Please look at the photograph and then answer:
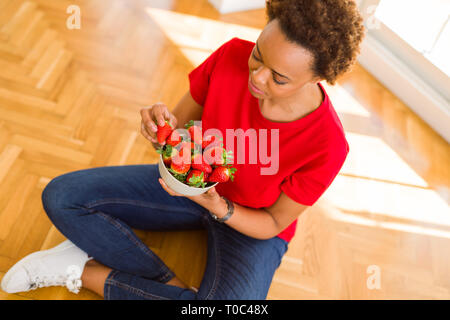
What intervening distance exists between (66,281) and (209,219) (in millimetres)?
540

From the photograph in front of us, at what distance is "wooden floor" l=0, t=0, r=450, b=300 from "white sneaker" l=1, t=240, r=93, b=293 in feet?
0.22

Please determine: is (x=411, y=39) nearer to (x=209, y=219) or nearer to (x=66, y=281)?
(x=209, y=219)

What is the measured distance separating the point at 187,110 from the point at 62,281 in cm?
74

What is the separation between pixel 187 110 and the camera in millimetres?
1356

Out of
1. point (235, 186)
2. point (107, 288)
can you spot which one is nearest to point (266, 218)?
point (235, 186)

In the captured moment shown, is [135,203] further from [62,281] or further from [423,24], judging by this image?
[423,24]

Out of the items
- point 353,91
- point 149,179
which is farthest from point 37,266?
point 353,91

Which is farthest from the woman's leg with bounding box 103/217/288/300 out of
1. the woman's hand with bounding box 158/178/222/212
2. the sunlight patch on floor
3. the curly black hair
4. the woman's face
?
the sunlight patch on floor

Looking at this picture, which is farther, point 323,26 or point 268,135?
point 268,135

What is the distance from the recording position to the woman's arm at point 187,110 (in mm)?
1342

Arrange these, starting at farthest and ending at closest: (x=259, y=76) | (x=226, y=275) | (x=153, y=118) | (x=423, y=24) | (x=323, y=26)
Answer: (x=423, y=24) → (x=226, y=275) → (x=153, y=118) → (x=259, y=76) → (x=323, y=26)

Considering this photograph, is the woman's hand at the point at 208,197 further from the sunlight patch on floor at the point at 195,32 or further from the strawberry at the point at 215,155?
the sunlight patch on floor at the point at 195,32

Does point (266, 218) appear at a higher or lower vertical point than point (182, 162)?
lower

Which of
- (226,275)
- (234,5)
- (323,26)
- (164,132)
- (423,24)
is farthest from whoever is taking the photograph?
(234,5)
